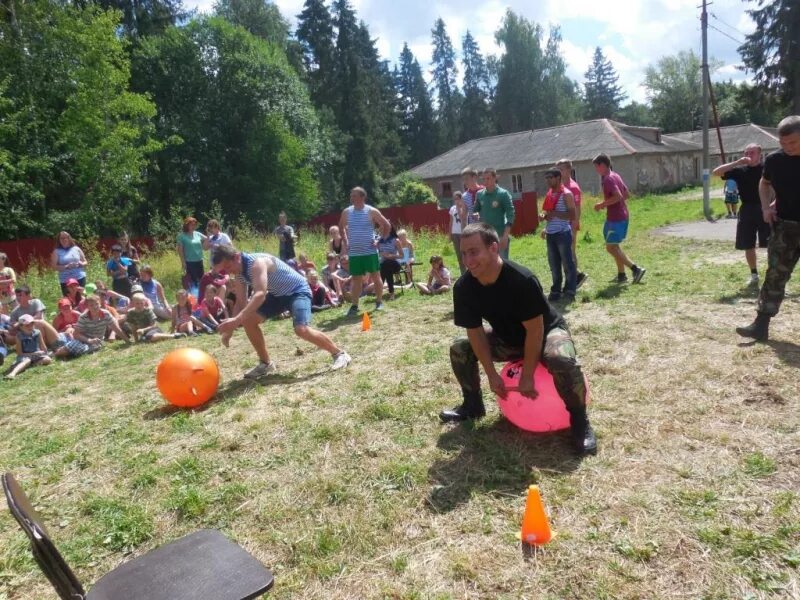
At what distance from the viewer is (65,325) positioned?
1012 cm

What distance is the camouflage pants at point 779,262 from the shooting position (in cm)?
547

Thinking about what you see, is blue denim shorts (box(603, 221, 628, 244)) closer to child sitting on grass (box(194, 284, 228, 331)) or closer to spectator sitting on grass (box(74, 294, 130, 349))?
child sitting on grass (box(194, 284, 228, 331))

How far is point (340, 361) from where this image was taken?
21.2 ft

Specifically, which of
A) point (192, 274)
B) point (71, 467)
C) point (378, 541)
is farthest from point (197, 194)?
point (378, 541)

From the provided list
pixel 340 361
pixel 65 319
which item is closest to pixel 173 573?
pixel 340 361

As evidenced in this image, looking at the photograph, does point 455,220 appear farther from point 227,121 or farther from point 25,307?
point 227,121

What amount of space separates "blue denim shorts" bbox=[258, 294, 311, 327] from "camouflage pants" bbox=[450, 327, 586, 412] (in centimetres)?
237

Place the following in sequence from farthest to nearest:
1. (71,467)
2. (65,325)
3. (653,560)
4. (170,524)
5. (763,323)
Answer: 1. (65,325)
2. (763,323)
3. (71,467)
4. (170,524)
5. (653,560)

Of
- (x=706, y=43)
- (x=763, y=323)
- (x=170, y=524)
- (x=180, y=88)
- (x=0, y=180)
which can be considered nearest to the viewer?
(x=170, y=524)

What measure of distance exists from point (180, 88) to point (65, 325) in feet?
84.6

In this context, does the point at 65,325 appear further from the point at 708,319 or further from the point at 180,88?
the point at 180,88

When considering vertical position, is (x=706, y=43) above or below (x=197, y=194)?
above

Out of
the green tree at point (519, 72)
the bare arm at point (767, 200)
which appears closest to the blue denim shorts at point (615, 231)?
the bare arm at point (767, 200)

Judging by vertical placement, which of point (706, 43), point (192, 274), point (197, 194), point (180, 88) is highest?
point (180, 88)
